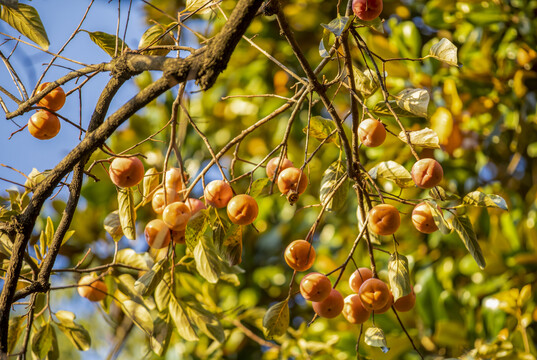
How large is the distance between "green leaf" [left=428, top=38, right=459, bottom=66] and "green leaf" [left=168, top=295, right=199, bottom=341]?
581 millimetres

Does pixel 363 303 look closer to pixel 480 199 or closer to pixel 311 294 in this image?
pixel 311 294

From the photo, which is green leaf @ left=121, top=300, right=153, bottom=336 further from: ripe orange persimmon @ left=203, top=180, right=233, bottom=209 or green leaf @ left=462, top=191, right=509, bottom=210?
green leaf @ left=462, top=191, right=509, bottom=210

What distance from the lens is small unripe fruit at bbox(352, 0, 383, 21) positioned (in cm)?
73

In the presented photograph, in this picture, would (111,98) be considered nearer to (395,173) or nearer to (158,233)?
(158,233)

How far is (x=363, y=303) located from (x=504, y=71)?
1.20 m

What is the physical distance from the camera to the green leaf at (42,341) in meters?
0.96

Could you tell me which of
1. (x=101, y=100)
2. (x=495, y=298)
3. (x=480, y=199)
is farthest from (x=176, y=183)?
(x=495, y=298)

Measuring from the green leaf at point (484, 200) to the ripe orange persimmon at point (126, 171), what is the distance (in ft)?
1.49

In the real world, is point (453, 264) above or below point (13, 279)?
below

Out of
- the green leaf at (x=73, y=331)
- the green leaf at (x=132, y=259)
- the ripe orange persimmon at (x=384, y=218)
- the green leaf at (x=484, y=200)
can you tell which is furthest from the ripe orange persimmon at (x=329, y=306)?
the green leaf at (x=73, y=331)

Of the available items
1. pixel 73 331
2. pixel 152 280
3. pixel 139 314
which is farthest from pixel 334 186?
pixel 73 331

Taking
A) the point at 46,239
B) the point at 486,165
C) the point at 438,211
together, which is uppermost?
the point at 46,239

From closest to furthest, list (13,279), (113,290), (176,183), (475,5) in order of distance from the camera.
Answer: (13,279) → (176,183) → (113,290) → (475,5)

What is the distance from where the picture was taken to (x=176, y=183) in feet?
2.70
